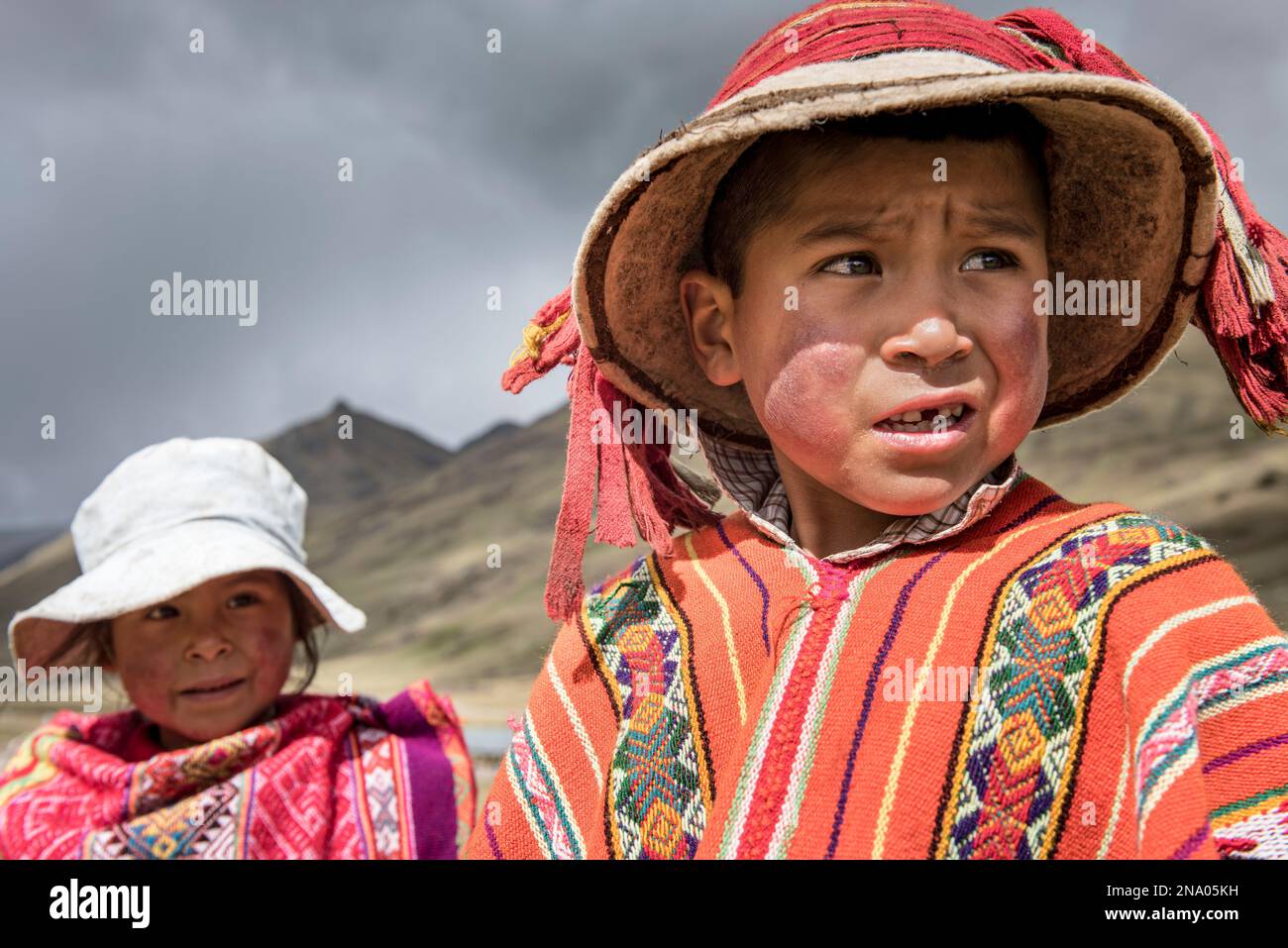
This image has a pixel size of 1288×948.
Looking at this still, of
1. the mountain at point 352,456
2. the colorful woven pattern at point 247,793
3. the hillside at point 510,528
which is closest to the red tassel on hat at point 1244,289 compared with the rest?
the colorful woven pattern at point 247,793

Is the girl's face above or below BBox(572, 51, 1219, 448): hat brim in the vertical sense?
below

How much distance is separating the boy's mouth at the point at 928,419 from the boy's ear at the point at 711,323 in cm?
30

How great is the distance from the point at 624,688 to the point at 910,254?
65 cm

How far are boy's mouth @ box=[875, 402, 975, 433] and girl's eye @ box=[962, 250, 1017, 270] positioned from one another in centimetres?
16

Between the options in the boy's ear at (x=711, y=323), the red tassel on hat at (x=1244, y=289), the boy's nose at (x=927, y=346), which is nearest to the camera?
the boy's nose at (x=927, y=346)

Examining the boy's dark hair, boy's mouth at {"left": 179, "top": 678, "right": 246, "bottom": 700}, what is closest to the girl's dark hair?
boy's mouth at {"left": 179, "top": 678, "right": 246, "bottom": 700}

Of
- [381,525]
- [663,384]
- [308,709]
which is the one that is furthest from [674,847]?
[381,525]

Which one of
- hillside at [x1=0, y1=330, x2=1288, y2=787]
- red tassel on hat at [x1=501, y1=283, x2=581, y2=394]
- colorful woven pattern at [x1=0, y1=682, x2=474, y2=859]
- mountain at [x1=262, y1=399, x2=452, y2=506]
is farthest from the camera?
mountain at [x1=262, y1=399, x2=452, y2=506]

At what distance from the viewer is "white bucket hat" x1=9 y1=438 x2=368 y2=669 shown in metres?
2.34

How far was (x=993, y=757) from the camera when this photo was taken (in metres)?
1.28

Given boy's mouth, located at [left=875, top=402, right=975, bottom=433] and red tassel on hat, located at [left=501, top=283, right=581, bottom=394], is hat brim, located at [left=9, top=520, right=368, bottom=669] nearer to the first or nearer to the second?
red tassel on hat, located at [left=501, top=283, right=581, bottom=394]

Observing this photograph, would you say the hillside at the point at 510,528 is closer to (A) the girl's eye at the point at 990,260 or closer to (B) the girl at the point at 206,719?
(B) the girl at the point at 206,719

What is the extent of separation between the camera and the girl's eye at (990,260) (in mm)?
1411

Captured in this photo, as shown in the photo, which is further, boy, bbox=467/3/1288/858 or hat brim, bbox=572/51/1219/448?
hat brim, bbox=572/51/1219/448
